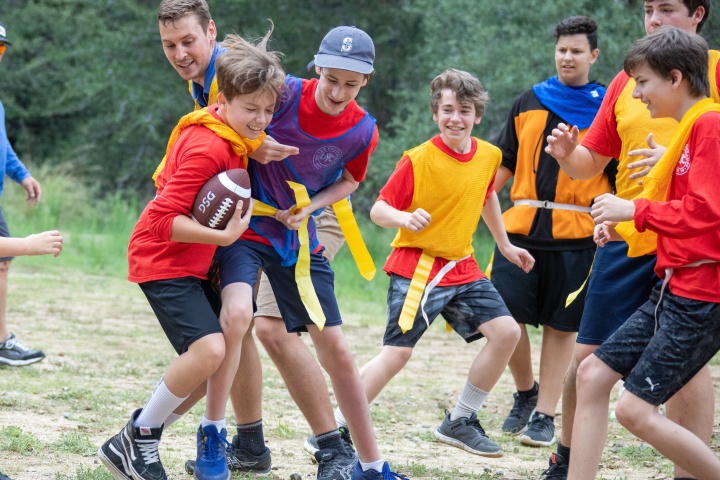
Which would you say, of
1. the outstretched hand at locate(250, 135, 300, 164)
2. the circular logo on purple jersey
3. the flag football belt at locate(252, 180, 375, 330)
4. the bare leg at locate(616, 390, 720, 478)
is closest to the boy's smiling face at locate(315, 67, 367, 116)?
Result: the circular logo on purple jersey

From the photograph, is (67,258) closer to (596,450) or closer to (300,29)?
(300,29)

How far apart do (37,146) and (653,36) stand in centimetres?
2434

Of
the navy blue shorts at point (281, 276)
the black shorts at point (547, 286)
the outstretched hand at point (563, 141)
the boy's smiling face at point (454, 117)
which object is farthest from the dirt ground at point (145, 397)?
the boy's smiling face at point (454, 117)

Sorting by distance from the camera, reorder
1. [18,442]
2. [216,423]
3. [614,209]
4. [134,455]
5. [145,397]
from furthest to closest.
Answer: [145,397]
[18,442]
[216,423]
[134,455]
[614,209]

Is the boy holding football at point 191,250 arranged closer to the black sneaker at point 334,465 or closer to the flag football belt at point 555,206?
the black sneaker at point 334,465

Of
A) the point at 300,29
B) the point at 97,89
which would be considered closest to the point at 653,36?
the point at 300,29

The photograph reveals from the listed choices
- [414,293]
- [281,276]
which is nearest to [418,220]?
[281,276]

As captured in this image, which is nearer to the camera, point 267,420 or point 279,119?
point 279,119

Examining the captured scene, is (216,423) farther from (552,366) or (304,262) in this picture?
(552,366)

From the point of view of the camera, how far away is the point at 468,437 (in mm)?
5562

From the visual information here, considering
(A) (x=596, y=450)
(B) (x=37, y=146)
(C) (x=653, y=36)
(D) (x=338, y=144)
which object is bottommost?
(B) (x=37, y=146)

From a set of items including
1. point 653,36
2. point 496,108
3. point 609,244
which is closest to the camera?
point 653,36

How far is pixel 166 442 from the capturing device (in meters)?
5.40

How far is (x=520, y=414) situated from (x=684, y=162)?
2870mm
